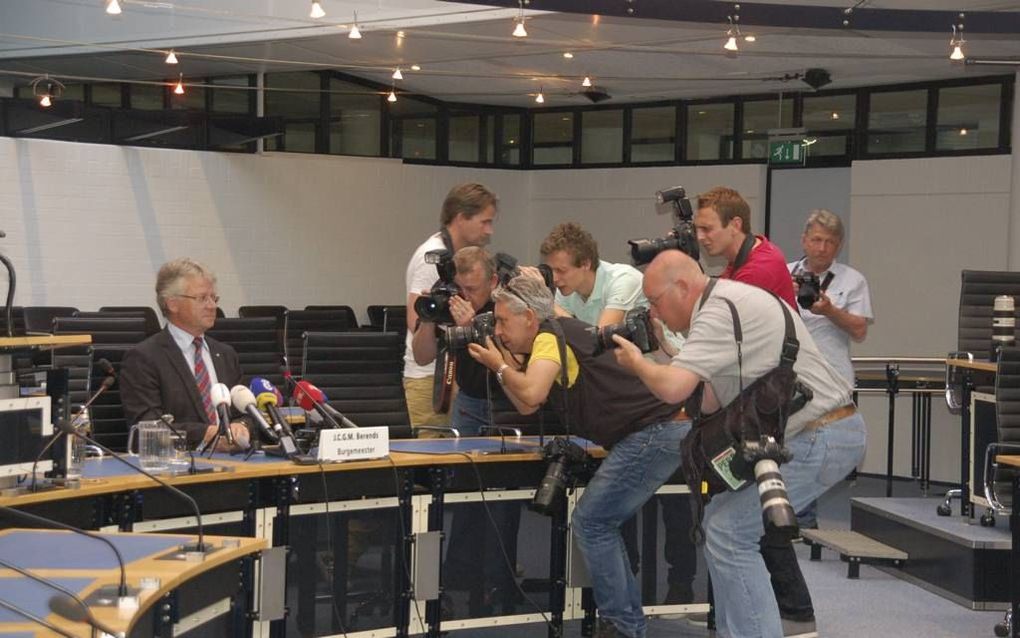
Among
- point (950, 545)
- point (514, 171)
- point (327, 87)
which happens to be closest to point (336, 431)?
point (950, 545)

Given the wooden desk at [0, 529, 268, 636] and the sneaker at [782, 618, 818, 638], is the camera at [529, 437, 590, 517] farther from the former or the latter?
the wooden desk at [0, 529, 268, 636]

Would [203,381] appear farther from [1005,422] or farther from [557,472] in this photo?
[1005,422]

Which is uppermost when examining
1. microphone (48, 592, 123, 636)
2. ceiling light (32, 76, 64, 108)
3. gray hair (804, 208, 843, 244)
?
ceiling light (32, 76, 64, 108)

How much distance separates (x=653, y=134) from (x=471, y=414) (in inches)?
279

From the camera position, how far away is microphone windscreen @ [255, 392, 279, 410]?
505 cm

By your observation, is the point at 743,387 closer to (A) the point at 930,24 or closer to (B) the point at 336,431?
(B) the point at 336,431

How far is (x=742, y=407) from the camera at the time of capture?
417cm

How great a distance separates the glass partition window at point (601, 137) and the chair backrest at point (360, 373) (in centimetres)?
689

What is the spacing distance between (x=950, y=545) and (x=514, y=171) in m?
7.35

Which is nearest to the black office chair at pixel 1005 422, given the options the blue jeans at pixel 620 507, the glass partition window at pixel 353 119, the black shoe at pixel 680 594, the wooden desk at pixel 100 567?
the black shoe at pixel 680 594

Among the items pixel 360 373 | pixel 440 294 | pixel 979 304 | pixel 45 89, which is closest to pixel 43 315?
pixel 45 89

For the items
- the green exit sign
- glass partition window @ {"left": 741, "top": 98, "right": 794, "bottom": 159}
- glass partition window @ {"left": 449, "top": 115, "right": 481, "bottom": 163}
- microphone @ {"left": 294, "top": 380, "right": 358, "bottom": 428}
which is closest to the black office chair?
microphone @ {"left": 294, "top": 380, "right": 358, "bottom": 428}

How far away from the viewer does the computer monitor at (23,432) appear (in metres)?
3.81

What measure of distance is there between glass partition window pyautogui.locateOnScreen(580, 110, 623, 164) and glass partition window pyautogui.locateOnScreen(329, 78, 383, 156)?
1.90 meters
